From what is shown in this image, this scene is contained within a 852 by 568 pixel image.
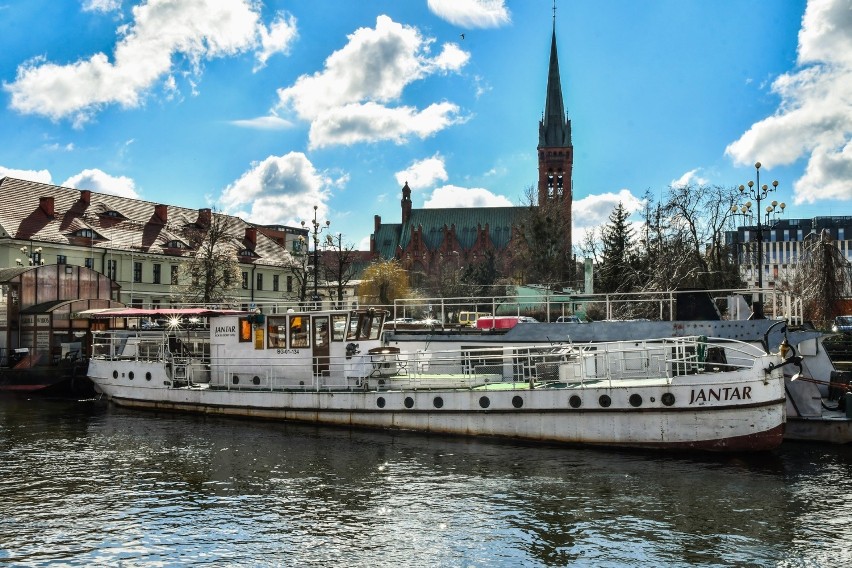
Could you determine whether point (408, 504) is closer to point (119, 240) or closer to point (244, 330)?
point (244, 330)

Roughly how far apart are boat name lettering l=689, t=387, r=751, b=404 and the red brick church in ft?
263

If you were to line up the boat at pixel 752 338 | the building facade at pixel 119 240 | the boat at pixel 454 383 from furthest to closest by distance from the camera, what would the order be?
the building facade at pixel 119 240 < the boat at pixel 752 338 < the boat at pixel 454 383

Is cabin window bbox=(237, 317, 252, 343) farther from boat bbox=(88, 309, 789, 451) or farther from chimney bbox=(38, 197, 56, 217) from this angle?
chimney bbox=(38, 197, 56, 217)

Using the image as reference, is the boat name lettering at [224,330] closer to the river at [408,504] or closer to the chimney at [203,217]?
the river at [408,504]

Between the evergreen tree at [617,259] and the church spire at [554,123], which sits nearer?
the evergreen tree at [617,259]

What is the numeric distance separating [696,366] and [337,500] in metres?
11.3

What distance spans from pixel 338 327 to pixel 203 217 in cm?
4825

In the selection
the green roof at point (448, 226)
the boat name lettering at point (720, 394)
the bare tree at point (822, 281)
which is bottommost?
the boat name lettering at point (720, 394)

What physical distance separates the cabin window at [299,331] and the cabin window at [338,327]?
0.95 metres

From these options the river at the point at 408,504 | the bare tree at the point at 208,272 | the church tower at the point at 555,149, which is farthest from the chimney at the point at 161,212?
the church tower at the point at 555,149

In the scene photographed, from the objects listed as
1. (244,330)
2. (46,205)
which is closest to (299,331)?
(244,330)

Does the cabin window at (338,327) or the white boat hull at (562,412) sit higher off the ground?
the cabin window at (338,327)

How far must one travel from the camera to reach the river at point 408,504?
13.1 metres

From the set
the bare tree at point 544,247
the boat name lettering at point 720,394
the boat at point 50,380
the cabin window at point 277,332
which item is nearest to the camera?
the boat name lettering at point 720,394
